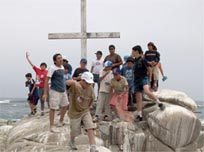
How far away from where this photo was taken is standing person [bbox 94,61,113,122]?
12.6m

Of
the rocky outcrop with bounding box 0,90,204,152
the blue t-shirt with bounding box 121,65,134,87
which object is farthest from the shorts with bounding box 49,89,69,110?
the blue t-shirt with bounding box 121,65,134,87

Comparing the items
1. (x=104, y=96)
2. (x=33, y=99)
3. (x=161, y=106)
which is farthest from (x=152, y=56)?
(x=33, y=99)

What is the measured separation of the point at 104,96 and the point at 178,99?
7.04 ft

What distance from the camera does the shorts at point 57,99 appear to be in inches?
434

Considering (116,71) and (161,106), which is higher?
(116,71)

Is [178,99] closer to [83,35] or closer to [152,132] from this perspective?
[152,132]

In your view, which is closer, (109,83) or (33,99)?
(109,83)

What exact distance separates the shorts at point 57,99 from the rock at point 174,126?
7.50 ft

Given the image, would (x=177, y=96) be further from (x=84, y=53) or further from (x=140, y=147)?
(x=84, y=53)

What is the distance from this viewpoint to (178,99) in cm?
1332

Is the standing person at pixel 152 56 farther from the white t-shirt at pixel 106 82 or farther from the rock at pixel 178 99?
the white t-shirt at pixel 106 82

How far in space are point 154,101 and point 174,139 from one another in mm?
1128

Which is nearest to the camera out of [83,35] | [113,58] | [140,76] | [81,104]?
[81,104]

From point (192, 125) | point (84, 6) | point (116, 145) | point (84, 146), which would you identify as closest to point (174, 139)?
point (192, 125)
